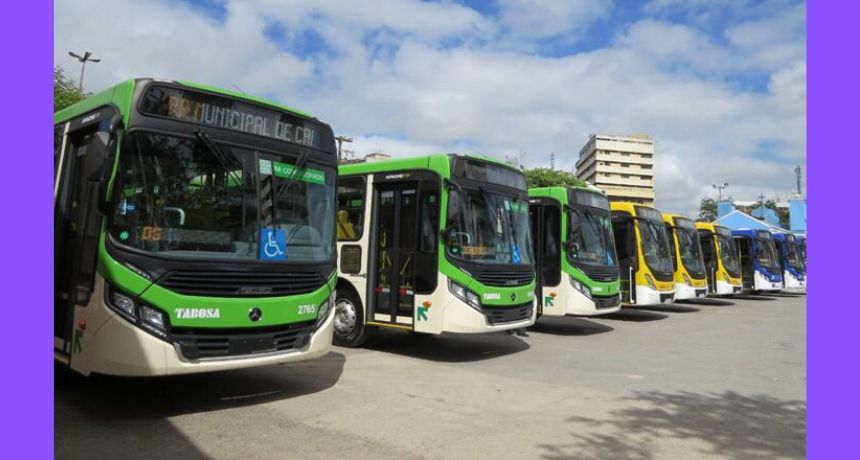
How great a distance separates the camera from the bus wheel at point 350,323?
993 cm

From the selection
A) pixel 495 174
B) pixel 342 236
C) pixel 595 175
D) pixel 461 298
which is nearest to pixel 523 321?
pixel 461 298

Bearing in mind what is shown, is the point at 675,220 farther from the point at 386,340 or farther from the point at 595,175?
the point at 595,175

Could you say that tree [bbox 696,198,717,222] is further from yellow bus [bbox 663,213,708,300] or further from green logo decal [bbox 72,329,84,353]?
green logo decal [bbox 72,329,84,353]

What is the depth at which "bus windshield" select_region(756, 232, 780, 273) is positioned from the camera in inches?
964

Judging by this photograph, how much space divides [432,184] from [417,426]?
4.33 metres

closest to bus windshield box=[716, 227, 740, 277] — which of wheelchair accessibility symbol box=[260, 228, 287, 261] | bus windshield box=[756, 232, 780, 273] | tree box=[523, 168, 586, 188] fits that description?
bus windshield box=[756, 232, 780, 273]

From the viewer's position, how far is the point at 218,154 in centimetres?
592

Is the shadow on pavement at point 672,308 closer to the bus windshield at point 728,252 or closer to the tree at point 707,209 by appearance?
the bus windshield at point 728,252

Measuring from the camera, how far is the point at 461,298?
880 centimetres

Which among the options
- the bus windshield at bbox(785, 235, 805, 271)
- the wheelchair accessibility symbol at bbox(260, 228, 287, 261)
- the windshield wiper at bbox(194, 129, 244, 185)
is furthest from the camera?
the bus windshield at bbox(785, 235, 805, 271)

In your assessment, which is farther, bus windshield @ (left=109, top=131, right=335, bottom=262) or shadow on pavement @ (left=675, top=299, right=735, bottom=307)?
shadow on pavement @ (left=675, top=299, right=735, bottom=307)

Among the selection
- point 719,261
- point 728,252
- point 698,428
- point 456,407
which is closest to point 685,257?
point 719,261

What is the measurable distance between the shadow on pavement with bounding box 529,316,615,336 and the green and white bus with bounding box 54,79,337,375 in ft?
26.6

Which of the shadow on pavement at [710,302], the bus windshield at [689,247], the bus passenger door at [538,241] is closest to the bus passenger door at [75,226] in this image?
the bus passenger door at [538,241]
